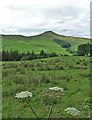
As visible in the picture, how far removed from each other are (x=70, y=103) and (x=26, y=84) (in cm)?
426

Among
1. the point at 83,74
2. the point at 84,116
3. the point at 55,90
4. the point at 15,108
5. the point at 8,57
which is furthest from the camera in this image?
the point at 8,57

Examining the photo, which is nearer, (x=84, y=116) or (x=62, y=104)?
(x=84, y=116)

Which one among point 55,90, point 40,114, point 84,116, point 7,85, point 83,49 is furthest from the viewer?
point 83,49

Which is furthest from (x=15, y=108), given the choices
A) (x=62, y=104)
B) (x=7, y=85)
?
(x=7, y=85)

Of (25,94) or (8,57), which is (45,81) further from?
(8,57)

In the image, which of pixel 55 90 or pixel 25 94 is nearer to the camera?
pixel 25 94

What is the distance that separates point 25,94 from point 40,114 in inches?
186

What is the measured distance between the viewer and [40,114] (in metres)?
7.92

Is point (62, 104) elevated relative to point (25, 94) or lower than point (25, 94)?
lower

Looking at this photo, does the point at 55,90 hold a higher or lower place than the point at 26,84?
higher

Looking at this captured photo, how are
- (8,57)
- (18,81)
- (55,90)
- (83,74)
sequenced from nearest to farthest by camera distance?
(55,90), (18,81), (83,74), (8,57)

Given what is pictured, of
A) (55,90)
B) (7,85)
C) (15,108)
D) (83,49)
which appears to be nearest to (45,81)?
(7,85)

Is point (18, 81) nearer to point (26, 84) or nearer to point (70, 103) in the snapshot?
point (26, 84)

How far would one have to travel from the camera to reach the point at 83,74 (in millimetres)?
17484
